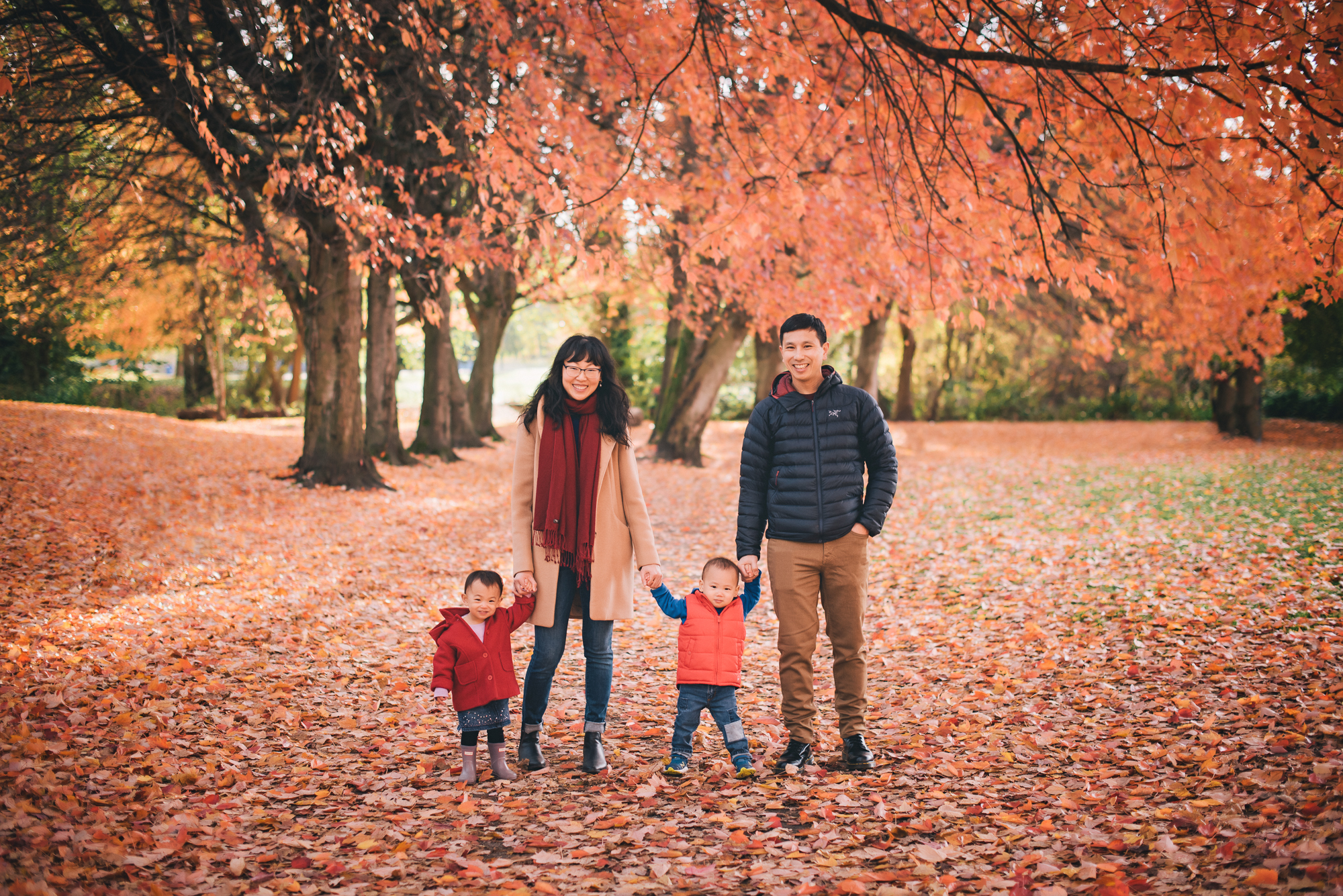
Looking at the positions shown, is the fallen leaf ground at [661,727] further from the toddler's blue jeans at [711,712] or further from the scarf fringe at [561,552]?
the scarf fringe at [561,552]

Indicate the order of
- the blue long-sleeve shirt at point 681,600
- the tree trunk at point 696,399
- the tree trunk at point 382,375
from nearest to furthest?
the blue long-sleeve shirt at point 681,600 → the tree trunk at point 382,375 → the tree trunk at point 696,399

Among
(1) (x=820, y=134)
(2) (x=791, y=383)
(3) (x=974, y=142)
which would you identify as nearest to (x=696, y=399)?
(1) (x=820, y=134)

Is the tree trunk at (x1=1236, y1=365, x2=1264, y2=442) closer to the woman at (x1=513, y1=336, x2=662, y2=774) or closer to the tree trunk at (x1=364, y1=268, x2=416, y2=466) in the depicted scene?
the tree trunk at (x1=364, y1=268, x2=416, y2=466)

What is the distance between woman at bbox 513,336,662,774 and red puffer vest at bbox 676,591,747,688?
0.87 ft

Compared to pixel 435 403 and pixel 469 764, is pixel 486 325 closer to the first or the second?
pixel 435 403

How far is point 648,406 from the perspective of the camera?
3130cm

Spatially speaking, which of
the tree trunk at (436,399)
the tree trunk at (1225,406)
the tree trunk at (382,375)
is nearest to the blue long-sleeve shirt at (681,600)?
the tree trunk at (382,375)

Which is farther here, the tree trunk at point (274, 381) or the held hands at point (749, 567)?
the tree trunk at point (274, 381)

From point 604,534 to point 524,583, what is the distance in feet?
1.39

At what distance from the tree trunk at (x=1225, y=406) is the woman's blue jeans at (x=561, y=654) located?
20.6 metres

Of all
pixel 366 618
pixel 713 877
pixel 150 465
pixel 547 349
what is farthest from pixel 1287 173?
pixel 547 349

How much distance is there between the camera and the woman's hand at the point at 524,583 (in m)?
3.62

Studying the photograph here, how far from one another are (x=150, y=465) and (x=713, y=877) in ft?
38.6

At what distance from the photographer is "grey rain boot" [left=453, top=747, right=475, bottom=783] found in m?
3.66
